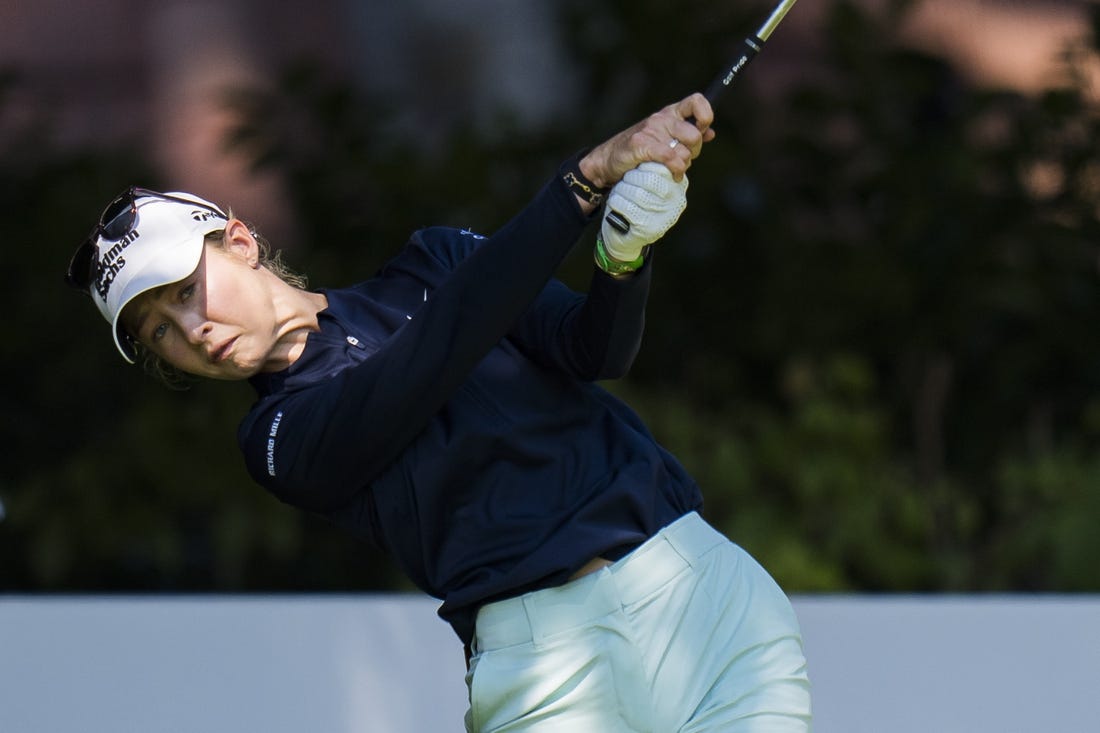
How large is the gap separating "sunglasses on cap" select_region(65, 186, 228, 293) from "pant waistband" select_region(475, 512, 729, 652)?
1.95 feet

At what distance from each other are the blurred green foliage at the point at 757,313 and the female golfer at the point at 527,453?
2.52 m

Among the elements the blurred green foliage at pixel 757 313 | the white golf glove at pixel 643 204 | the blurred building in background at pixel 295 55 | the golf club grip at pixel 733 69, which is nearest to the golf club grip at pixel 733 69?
the golf club grip at pixel 733 69

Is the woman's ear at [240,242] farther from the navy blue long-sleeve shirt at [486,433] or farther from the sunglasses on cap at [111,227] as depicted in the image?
the navy blue long-sleeve shirt at [486,433]

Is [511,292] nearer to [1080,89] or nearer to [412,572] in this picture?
[412,572]

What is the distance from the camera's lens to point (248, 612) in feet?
9.54

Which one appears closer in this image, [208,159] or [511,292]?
[511,292]

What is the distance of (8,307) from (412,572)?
314 cm

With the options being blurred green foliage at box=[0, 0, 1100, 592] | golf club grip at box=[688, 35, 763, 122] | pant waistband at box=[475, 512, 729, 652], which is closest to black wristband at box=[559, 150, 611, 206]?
golf club grip at box=[688, 35, 763, 122]

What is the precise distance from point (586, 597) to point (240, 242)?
60cm

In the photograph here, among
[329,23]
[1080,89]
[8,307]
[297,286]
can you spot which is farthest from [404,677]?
[329,23]

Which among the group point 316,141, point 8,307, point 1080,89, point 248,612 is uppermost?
point 1080,89

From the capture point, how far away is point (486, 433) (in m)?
1.65

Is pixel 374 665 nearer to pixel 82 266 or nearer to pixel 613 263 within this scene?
pixel 82 266

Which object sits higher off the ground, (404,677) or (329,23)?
(329,23)
